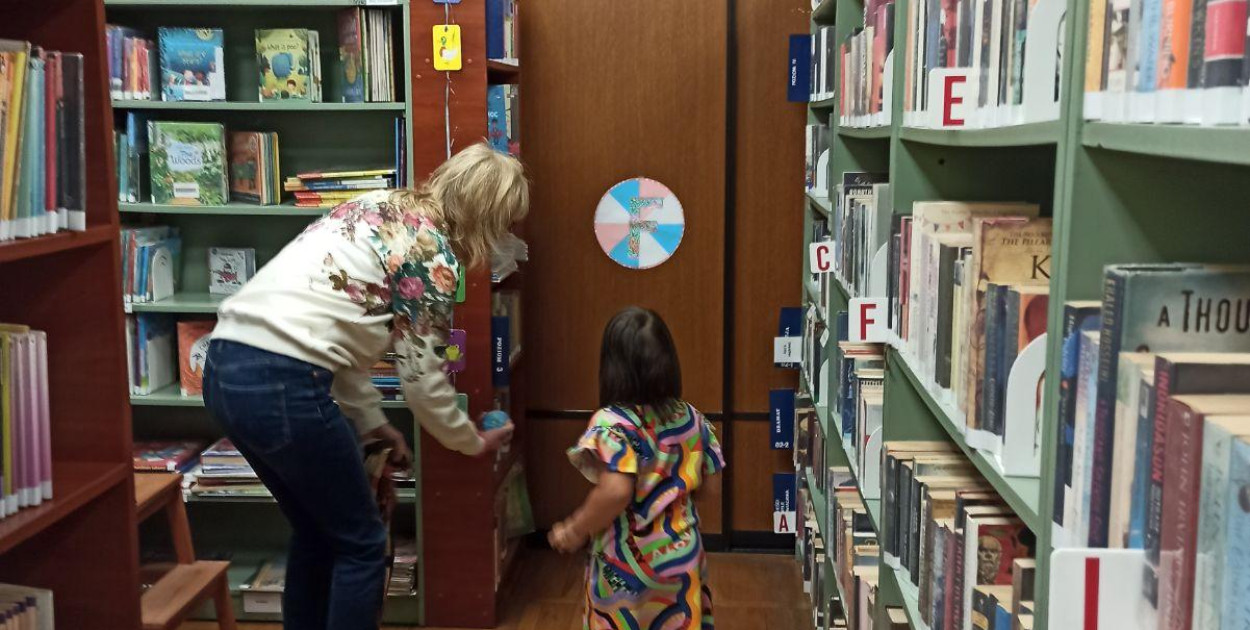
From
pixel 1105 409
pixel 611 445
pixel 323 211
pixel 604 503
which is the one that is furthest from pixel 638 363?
pixel 1105 409

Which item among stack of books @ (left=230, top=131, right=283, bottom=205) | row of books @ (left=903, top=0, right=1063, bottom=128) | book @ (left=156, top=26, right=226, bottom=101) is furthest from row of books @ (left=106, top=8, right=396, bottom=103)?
row of books @ (left=903, top=0, right=1063, bottom=128)

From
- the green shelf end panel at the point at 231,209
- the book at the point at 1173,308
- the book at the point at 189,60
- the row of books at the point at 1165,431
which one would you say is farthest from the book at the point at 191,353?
the book at the point at 1173,308

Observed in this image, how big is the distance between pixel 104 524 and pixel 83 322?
358 millimetres

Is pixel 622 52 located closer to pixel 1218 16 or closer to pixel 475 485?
pixel 475 485

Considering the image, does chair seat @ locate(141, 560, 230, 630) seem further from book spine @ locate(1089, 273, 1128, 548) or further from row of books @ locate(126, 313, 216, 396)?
book spine @ locate(1089, 273, 1128, 548)

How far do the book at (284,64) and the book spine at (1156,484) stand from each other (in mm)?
2932

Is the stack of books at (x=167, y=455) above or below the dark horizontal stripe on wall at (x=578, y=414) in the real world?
below

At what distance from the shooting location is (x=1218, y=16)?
30.1 inches

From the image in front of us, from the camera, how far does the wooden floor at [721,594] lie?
→ 3.57 metres

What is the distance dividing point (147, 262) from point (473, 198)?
148 centimetres

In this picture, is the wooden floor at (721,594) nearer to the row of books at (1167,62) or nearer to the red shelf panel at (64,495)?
the red shelf panel at (64,495)

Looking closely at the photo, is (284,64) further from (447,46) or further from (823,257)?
(823,257)

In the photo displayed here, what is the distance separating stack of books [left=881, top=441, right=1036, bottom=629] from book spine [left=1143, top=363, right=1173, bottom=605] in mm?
335

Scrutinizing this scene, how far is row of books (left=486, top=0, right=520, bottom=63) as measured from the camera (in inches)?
130
